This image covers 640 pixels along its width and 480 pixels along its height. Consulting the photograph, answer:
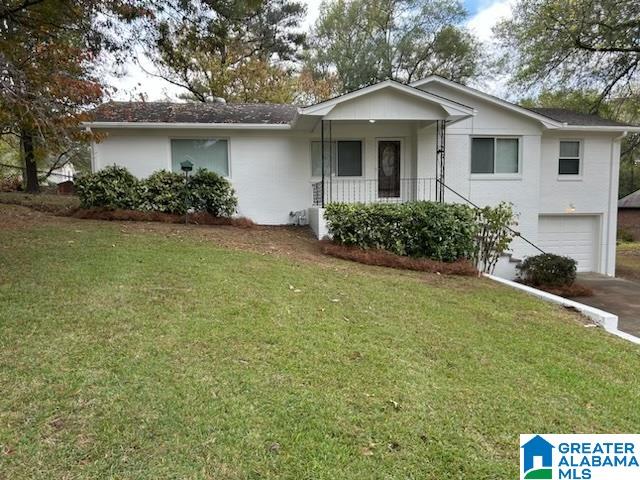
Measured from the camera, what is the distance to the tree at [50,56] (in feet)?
22.4

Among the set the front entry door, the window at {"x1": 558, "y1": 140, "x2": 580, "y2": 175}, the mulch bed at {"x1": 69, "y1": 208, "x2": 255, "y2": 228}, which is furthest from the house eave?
the mulch bed at {"x1": 69, "y1": 208, "x2": 255, "y2": 228}

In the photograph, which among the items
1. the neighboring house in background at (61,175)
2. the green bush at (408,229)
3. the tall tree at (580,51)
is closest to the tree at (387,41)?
the tall tree at (580,51)

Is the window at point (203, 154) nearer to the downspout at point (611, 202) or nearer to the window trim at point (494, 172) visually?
the window trim at point (494, 172)

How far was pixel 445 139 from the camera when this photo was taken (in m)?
13.0

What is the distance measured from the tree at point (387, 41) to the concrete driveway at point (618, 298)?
1842 centimetres

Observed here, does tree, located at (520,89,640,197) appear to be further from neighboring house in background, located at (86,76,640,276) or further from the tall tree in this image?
neighboring house in background, located at (86,76,640,276)

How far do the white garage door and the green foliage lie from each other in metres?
4.76

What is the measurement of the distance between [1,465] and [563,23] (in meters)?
18.5

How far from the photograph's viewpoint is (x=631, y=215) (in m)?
31.3

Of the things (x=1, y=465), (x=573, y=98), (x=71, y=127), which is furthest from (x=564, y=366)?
(x=573, y=98)

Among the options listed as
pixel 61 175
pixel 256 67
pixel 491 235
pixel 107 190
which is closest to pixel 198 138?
pixel 107 190

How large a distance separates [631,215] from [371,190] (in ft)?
91.6

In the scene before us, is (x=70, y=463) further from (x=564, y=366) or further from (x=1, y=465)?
(x=564, y=366)

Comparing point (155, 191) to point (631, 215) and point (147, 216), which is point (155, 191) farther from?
point (631, 215)
